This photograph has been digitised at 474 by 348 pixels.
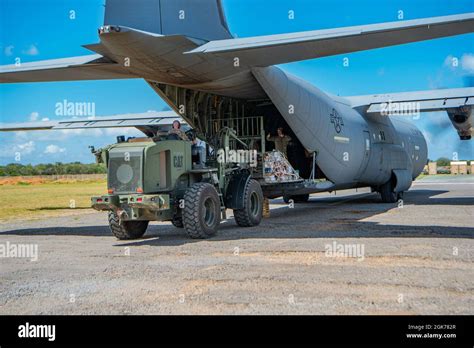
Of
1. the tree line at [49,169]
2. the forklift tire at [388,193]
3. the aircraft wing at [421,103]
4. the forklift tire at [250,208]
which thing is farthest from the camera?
the tree line at [49,169]

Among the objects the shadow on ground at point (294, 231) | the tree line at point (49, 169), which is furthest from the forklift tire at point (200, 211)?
the tree line at point (49, 169)

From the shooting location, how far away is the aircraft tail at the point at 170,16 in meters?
10.6

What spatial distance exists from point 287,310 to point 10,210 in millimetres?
18934

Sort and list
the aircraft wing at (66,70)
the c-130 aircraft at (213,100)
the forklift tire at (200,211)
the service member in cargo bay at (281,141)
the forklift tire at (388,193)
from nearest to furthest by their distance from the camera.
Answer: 1. the c-130 aircraft at (213,100)
2. the forklift tire at (200,211)
3. the aircraft wing at (66,70)
4. the service member in cargo bay at (281,141)
5. the forklift tire at (388,193)

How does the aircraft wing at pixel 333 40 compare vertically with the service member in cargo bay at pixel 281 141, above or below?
above

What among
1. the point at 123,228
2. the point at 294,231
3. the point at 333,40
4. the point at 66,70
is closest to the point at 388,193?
the point at 294,231

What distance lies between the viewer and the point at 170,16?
1097 centimetres

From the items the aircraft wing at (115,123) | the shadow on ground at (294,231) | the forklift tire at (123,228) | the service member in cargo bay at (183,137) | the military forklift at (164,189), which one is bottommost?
the shadow on ground at (294,231)

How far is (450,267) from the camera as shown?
7258 mm

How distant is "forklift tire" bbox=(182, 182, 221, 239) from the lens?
415 inches

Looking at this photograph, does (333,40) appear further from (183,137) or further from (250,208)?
(250,208)

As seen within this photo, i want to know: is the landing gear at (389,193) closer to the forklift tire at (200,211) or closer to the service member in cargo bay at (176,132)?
the forklift tire at (200,211)

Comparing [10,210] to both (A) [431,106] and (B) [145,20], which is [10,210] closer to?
(B) [145,20]

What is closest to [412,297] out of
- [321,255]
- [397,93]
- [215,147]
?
[321,255]
